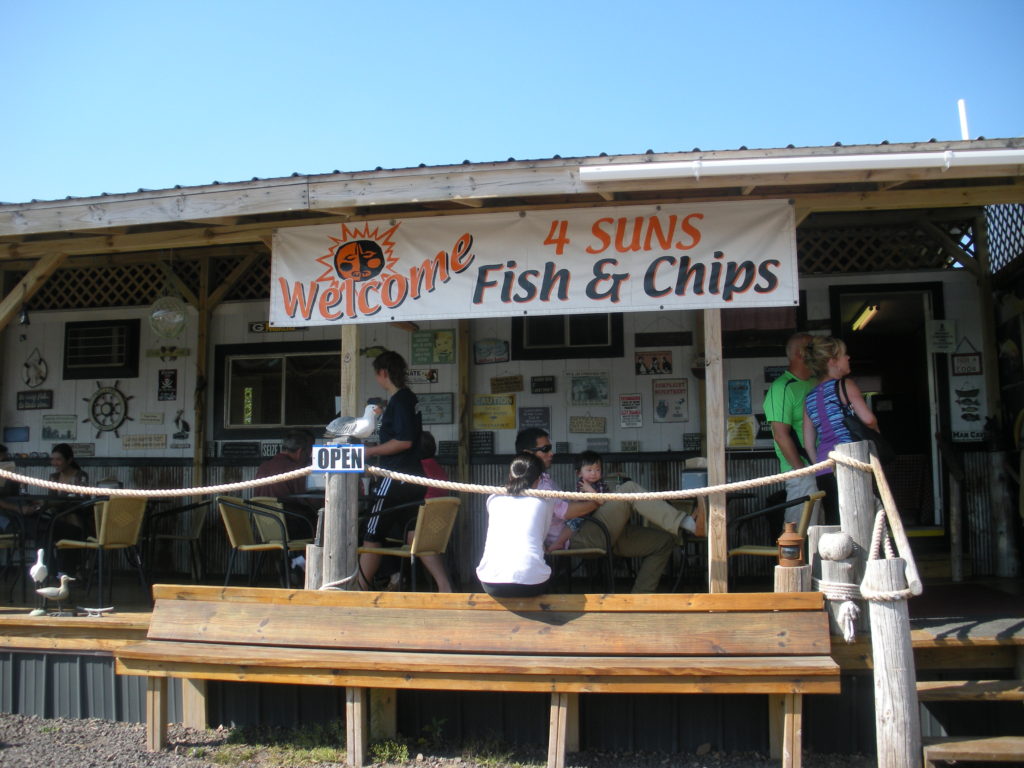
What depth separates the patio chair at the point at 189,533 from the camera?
23.9 feet

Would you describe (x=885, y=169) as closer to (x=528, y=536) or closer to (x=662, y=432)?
(x=528, y=536)

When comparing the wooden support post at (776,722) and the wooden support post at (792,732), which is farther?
the wooden support post at (776,722)

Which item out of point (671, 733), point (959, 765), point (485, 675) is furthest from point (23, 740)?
point (959, 765)

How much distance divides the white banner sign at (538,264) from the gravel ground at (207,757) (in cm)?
241

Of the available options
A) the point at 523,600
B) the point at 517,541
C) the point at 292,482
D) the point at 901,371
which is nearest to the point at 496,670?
the point at 523,600

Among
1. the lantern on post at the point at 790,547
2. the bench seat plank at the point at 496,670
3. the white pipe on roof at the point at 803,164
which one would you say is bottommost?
the bench seat plank at the point at 496,670

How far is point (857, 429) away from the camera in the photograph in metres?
4.98

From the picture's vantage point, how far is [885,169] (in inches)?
186

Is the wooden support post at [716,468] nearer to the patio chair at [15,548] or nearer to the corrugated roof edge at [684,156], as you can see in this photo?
the corrugated roof edge at [684,156]

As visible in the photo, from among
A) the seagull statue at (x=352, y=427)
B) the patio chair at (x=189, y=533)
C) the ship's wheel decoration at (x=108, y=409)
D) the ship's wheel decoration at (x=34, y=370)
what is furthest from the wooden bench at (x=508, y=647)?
the ship's wheel decoration at (x=34, y=370)

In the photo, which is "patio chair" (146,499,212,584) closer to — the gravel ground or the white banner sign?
the gravel ground

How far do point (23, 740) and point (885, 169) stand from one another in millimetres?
5651

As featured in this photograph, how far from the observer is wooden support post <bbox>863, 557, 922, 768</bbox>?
3718 millimetres

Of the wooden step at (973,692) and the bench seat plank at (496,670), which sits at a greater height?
the bench seat plank at (496,670)
